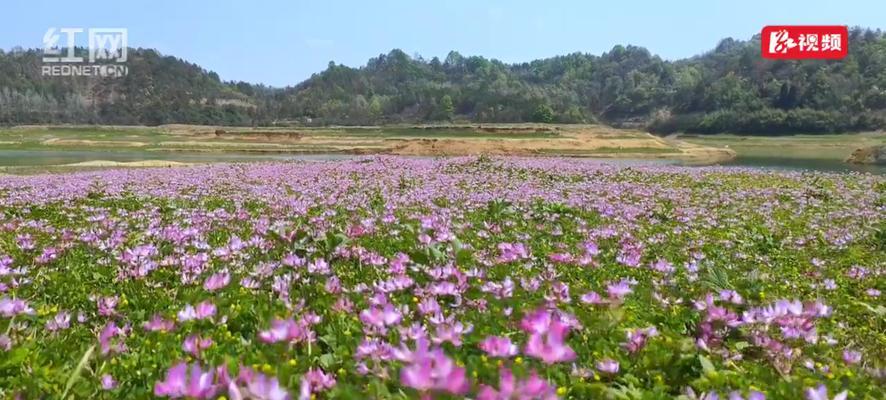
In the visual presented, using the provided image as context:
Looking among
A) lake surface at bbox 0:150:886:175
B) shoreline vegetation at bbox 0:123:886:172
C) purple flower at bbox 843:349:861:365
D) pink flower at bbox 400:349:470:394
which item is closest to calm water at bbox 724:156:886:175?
lake surface at bbox 0:150:886:175

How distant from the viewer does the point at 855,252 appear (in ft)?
26.3

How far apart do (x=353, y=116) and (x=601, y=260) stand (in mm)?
169317

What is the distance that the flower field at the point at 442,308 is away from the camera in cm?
241

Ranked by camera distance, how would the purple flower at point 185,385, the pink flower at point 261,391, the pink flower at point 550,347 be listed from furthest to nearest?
the pink flower at point 550,347
the purple flower at point 185,385
the pink flower at point 261,391

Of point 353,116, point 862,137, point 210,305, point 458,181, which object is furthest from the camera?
point 353,116

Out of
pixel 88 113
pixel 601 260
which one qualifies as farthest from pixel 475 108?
pixel 601 260

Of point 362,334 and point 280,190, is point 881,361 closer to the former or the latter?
point 362,334

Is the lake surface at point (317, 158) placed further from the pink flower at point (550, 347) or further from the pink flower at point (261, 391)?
the pink flower at point (261, 391)

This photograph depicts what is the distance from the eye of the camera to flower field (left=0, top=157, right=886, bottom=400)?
2412 millimetres

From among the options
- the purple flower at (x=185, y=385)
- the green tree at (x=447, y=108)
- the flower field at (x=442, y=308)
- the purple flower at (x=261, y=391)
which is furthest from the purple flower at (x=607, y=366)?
the green tree at (x=447, y=108)

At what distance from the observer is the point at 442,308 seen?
376 cm

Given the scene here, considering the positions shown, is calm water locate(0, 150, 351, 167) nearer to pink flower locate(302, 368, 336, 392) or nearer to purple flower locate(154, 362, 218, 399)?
pink flower locate(302, 368, 336, 392)

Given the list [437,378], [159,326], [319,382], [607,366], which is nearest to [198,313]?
[159,326]

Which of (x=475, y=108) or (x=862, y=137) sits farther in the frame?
(x=475, y=108)
